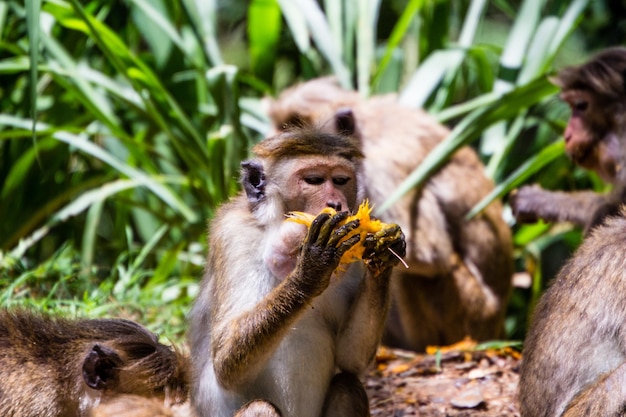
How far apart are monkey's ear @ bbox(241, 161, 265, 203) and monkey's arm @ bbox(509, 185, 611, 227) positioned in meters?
3.19

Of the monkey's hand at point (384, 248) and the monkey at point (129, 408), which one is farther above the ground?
the monkey's hand at point (384, 248)

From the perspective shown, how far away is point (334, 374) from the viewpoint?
430cm

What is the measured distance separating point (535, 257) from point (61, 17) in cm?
443

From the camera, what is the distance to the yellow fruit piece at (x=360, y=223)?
3764 millimetres

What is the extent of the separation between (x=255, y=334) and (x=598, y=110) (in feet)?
13.2

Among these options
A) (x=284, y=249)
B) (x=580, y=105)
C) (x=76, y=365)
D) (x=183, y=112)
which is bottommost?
(x=183, y=112)

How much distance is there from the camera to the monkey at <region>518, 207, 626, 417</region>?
3.83m

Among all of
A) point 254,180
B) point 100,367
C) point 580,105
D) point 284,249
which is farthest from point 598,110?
point 100,367

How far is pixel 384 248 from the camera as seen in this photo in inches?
152

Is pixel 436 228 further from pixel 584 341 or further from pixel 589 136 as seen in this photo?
pixel 584 341

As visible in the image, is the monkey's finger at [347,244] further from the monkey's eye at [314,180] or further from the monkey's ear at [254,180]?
the monkey's ear at [254,180]

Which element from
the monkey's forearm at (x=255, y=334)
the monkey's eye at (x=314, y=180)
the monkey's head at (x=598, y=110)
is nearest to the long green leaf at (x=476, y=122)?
the monkey's head at (x=598, y=110)

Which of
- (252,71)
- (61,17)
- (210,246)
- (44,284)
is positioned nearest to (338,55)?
(252,71)

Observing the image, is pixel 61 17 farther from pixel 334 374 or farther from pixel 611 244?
pixel 611 244
